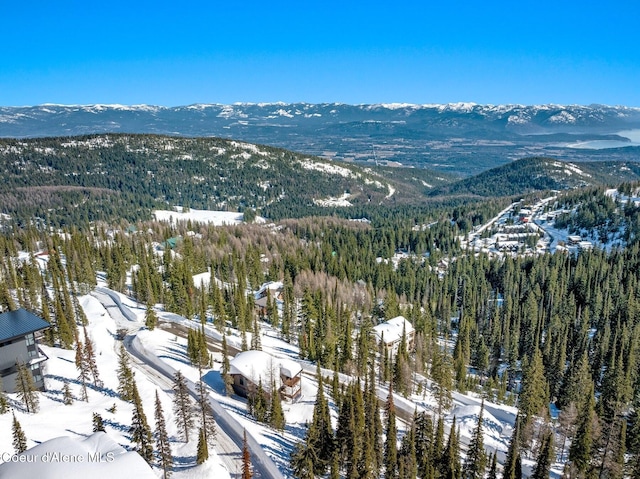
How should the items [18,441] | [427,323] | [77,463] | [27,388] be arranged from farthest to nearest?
[427,323], [27,388], [18,441], [77,463]

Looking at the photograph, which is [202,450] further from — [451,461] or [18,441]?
[451,461]

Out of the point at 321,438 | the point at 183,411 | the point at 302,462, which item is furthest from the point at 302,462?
the point at 183,411

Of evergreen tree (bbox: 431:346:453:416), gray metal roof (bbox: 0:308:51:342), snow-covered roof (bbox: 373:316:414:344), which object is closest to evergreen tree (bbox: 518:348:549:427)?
evergreen tree (bbox: 431:346:453:416)

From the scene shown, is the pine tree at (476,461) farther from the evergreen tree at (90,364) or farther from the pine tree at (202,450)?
the evergreen tree at (90,364)

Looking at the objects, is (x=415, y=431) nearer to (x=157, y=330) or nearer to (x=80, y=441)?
(x=80, y=441)

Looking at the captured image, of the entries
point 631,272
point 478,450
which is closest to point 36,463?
point 478,450

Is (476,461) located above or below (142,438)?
below

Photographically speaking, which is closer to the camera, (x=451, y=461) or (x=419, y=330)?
(x=451, y=461)
